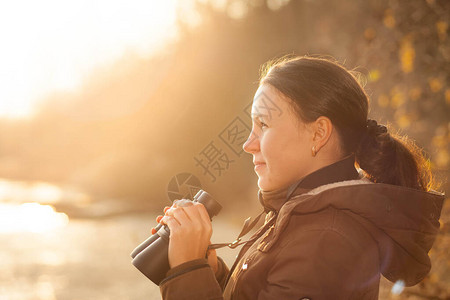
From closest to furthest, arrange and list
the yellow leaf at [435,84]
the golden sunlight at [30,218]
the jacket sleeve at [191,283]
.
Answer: the jacket sleeve at [191,283] → the yellow leaf at [435,84] → the golden sunlight at [30,218]

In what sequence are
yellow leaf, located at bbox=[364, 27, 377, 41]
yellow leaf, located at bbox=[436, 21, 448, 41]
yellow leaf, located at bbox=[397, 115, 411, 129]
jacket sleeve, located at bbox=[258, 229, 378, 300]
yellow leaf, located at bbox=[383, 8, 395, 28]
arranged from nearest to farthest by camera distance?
jacket sleeve, located at bbox=[258, 229, 378, 300] < yellow leaf, located at bbox=[436, 21, 448, 41] < yellow leaf, located at bbox=[397, 115, 411, 129] < yellow leaf, located at bbox=[383, 8, 395, 28] < yellow leaf, located at bbox=[364, 27, 377, 41]

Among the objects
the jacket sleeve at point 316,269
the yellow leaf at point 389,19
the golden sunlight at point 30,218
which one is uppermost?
the golden sunlight at point 30,218

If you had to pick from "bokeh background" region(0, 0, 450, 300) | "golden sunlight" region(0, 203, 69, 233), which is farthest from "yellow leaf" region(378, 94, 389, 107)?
"golden sunlight" region(0, 203, 69, 233)

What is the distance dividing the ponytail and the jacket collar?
0.17 feet

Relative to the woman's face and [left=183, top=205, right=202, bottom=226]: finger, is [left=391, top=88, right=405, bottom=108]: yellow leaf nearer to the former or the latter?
the woman's face

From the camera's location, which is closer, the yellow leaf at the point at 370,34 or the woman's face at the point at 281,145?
the woman's face at the point at 281,145

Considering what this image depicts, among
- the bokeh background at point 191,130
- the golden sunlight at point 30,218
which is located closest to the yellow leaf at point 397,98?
the bokeh background at point 191,130

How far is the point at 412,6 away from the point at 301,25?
385 centimetres

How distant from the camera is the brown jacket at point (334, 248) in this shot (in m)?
1.25

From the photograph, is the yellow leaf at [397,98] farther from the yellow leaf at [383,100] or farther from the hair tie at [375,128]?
the hair tie at [375,128]

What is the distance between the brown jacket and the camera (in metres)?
1.25

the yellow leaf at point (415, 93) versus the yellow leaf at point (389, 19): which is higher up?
the yellow leaf at point (389, 19)

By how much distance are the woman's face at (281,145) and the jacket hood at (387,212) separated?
0.12m

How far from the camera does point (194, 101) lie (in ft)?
33.6
